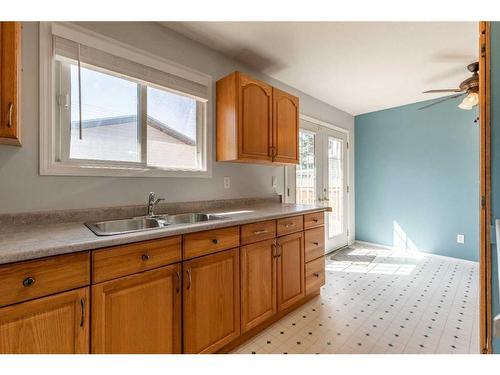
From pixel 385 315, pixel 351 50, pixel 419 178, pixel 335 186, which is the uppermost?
pixel 351 50

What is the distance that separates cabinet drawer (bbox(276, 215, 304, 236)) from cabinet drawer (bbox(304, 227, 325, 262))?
137 mm

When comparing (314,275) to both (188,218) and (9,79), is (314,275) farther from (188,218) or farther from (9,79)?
(9,79)

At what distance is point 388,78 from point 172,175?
277 cm

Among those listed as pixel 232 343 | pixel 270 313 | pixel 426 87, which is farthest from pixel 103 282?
pixel 426 87

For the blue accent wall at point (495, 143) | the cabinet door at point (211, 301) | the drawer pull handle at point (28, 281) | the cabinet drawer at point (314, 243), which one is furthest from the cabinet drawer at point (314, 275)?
the drawer pull handle at point (28, 281)

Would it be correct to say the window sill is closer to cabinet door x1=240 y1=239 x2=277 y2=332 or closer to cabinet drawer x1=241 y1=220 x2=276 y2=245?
cabinet drawer x1=241 y1=220 x2=276 y2=245

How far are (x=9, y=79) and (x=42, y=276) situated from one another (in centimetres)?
86

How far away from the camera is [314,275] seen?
2.33 meters

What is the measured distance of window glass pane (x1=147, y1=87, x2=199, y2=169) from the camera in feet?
6.46

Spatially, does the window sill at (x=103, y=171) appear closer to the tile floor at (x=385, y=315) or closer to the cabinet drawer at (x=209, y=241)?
the cabinet drawer at (x=209, y=241)

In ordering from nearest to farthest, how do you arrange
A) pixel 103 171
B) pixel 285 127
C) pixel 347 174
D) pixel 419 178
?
pixel 103 171 → pixel 285 127 → pixel 419 178 → pixel 347 174

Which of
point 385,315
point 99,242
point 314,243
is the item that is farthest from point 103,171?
point 385,315

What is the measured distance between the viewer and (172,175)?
200 centimetres

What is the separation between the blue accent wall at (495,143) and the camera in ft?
4.18
